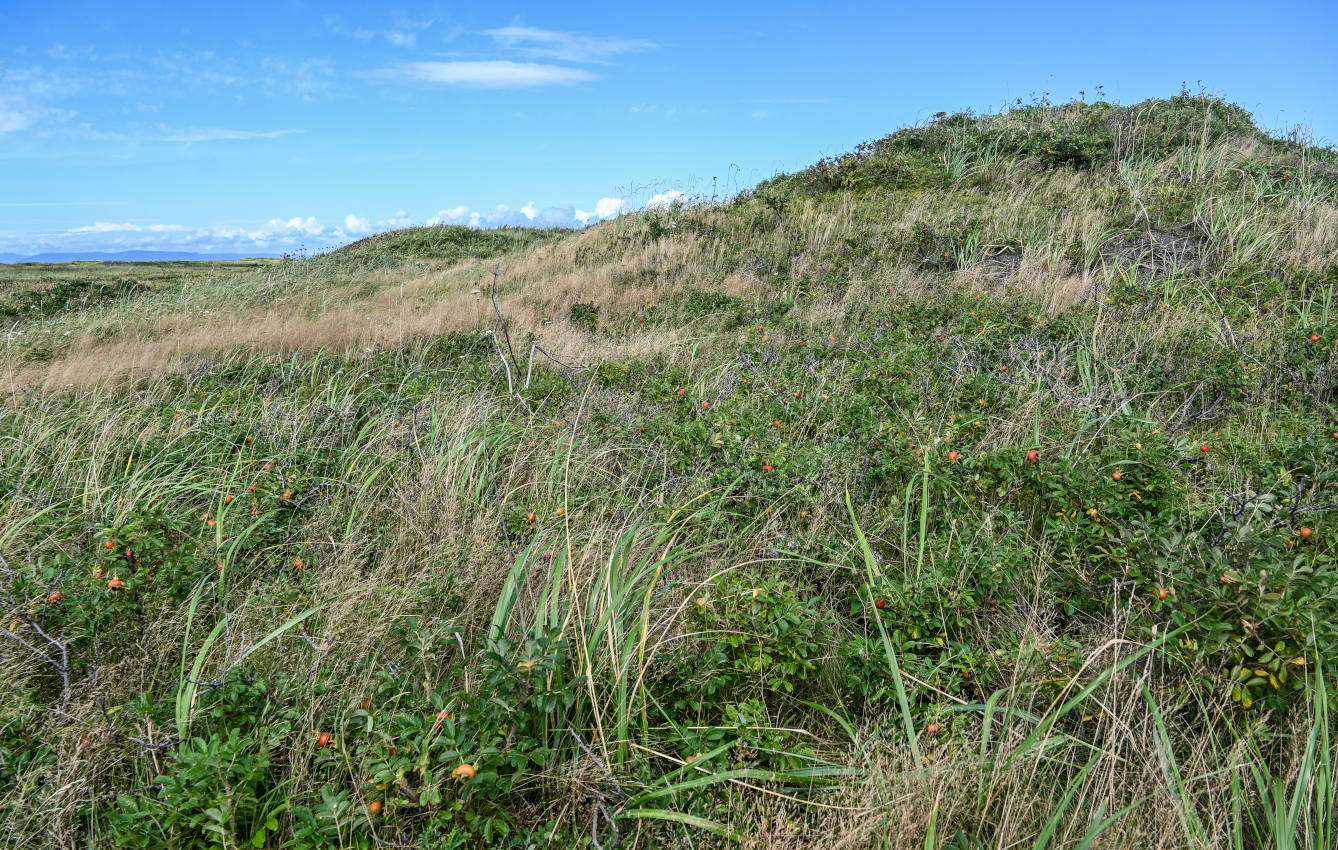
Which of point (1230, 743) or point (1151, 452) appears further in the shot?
point (1151, 452)

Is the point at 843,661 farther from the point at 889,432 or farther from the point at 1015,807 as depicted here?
the point at 889,432

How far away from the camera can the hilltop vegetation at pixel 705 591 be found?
1639 mm

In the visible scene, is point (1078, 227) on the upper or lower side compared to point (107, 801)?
upper

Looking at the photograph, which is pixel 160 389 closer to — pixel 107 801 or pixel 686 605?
pixel 107 801

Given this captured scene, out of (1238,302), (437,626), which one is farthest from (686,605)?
(1238,302)

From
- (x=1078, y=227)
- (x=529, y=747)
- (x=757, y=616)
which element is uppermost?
(x=1078, y=227)

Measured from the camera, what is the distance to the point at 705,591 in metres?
2.25

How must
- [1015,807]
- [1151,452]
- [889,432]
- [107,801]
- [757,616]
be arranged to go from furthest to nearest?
[889,432], [1151,452], [757,616], [107,801], [1015,807]

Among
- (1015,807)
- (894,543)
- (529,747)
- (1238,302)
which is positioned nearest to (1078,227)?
(1238,302)

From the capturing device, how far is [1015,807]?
1.59m

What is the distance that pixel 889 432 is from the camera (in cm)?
334

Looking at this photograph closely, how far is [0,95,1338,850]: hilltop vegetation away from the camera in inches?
64.5

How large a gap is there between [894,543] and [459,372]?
12.4 ft

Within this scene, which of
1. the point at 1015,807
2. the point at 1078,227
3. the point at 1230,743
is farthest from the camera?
the point at 1078,227
